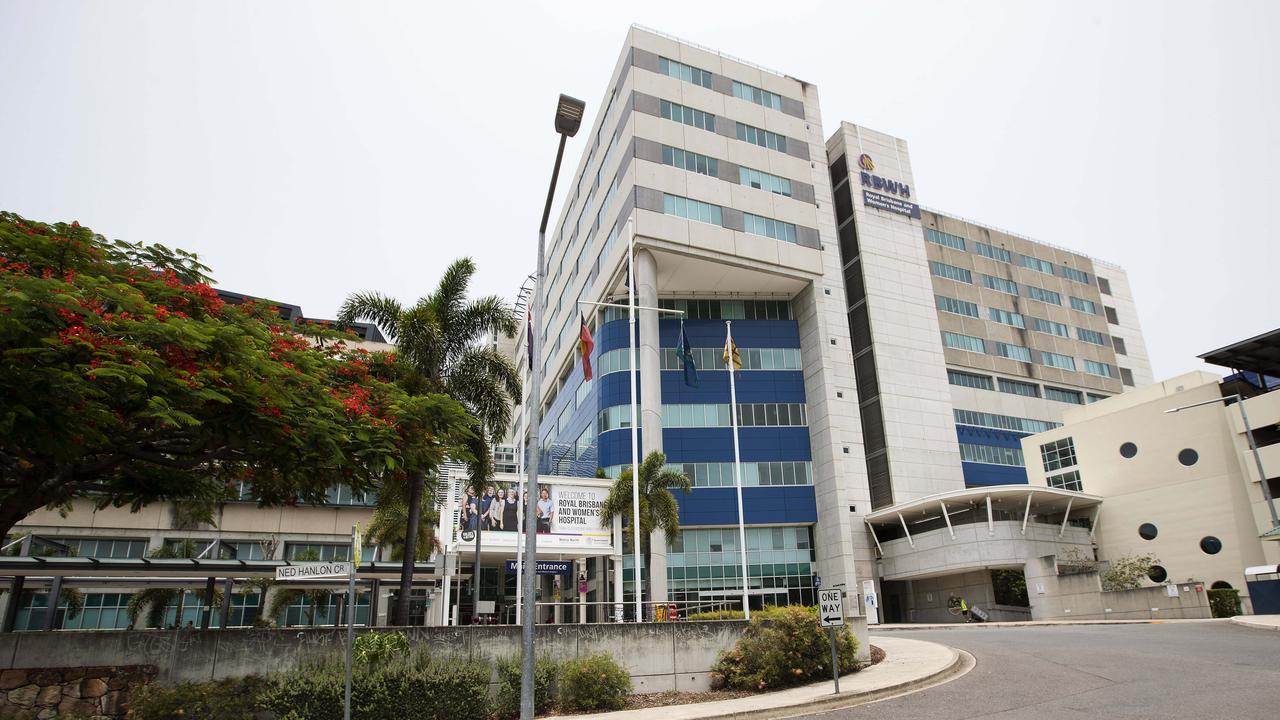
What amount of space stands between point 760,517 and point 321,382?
4170cm

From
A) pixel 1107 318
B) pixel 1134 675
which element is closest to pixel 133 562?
pixel 1134 675

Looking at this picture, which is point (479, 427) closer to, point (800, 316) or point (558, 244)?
point (800, 316)

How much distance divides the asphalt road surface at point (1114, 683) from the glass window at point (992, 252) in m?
58.1

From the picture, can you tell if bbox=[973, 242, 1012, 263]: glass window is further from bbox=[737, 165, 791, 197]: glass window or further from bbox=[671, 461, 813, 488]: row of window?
bbox=[671, 461, 813, 488]: row of window

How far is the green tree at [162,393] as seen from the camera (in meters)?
13.2

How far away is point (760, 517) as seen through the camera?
181ft

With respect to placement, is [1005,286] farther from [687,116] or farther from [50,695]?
[50,695]

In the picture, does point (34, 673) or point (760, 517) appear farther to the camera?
point (760, 517)

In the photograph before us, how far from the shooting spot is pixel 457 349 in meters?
25.5

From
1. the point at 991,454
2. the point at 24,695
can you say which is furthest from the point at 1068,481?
the point at 24,695

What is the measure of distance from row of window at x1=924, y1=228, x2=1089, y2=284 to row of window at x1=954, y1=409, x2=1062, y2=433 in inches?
693

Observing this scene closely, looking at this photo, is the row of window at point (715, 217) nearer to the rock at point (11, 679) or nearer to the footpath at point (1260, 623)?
the footpath at point (1260, 623)

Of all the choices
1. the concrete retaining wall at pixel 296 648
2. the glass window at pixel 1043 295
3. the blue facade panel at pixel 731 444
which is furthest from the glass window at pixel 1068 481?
the concrete retaining wall at pixel 296 648

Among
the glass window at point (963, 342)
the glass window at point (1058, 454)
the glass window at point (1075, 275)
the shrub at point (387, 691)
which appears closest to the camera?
the shrub at point (387, 691)
